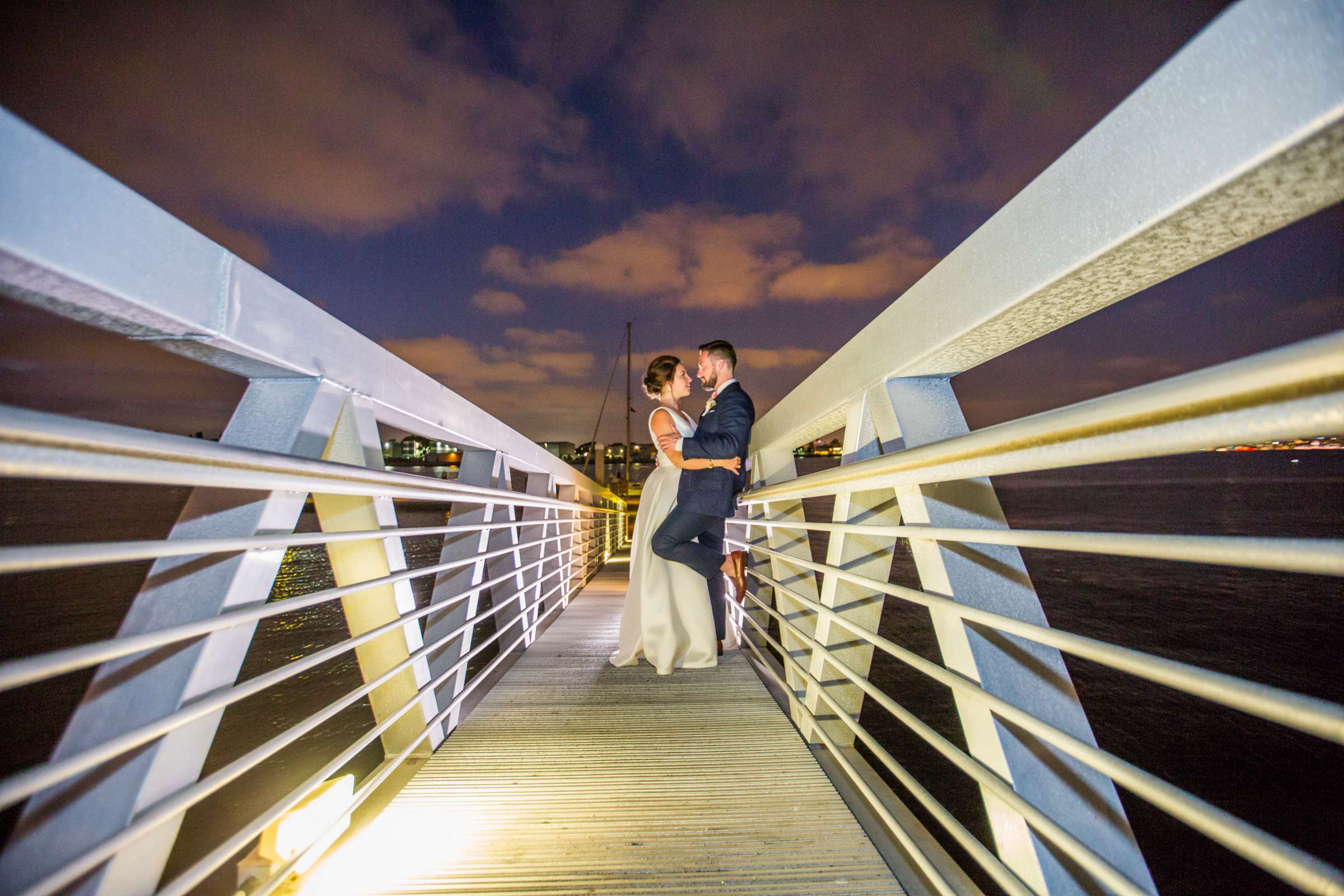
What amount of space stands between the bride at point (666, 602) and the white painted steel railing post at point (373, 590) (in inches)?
53.4

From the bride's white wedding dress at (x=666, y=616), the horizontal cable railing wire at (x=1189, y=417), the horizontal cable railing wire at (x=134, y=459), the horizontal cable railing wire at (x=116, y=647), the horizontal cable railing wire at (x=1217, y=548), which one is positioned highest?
the horizontal cable railing wire at (x=134, y=459)

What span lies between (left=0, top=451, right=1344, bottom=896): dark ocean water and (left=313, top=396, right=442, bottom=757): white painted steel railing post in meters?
2.24

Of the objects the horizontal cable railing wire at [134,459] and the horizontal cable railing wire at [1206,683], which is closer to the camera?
the horizontal cable railing wire at [1206,683]

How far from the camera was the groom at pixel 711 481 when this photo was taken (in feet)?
10.1

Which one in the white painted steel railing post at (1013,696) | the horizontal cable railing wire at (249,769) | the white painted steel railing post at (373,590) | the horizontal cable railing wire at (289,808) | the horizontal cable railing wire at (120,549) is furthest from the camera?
the white painted steel railing post at (373,590)

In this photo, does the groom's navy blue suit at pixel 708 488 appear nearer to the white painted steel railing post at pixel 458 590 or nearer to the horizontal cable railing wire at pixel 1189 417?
the white painted steel railing post at pixel 458 590

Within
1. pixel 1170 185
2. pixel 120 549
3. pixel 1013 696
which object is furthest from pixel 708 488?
pixel 120 549

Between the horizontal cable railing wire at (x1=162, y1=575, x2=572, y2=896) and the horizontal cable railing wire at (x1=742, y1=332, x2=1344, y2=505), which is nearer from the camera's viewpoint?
the horizontal cable railing wire at (x1=742, y1=332, x2=1344, y2=505)

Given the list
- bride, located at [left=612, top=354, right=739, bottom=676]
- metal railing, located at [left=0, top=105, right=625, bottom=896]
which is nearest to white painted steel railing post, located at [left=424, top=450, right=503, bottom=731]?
metal railing, located at [left=0, top=105, right=625, bottom=896]

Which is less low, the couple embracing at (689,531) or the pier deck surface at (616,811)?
the couple embracing at (689,531)

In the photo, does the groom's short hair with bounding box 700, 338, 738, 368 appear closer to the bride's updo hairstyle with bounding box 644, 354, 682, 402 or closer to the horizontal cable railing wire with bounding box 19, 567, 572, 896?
the bride's updo hairstyle with bounding box 644, 354, 682, 402

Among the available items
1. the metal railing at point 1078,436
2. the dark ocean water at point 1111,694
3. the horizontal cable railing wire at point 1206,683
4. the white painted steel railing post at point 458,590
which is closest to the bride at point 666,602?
the white painted steel railing post at point 458,590

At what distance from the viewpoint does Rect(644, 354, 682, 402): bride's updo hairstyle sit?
3680 mm

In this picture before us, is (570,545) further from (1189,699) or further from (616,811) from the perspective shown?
(1189,699)
